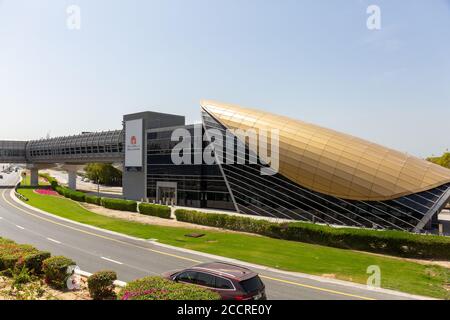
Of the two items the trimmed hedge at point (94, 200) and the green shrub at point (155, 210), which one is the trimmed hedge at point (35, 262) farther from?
the trimmed hedge at point (94, 200)

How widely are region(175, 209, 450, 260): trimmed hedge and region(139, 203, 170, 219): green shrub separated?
10143 millimetres

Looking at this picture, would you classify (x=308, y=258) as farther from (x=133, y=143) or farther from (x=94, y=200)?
(x=133, y=143)

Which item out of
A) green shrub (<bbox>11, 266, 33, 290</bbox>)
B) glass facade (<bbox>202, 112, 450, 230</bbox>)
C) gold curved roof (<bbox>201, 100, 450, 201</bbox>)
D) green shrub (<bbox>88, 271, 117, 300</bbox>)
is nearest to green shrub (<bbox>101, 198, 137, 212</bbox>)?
glass facade (<bbox>202, 112, 450, 230</bbox>)

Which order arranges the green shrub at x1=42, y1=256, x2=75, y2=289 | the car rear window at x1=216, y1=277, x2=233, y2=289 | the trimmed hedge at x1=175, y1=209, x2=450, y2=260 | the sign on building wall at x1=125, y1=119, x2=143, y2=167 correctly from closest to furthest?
the car rear window at x1=216, y1=277, x2=233, y2=289, the green shrub at x1=42, y1=256, x2=75, y2=289, the trimmed hedge at x1=175, y1=209, x2=450, y2=260, the sign on building wall at x1=125, y1=119, x2=143, y2=167

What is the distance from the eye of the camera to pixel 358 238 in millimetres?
24578

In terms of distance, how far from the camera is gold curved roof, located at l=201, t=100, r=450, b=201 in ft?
106

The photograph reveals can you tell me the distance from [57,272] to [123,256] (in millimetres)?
8538

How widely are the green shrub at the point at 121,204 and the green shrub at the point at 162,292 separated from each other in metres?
34.5

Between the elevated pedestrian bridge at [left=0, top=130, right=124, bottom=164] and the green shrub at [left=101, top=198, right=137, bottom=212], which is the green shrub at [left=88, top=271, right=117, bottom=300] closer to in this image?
the green shrub at [left=101, top=198, right=137, bottom=212]

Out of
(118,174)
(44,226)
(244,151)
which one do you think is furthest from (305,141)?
(118,174)

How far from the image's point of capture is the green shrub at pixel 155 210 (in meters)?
38.5

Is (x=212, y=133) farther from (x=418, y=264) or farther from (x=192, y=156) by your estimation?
(x=418, y=264)

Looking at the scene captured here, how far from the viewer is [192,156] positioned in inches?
1981

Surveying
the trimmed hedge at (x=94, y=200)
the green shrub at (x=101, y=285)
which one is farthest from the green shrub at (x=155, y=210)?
the green shrub at (x=101, y=285)
